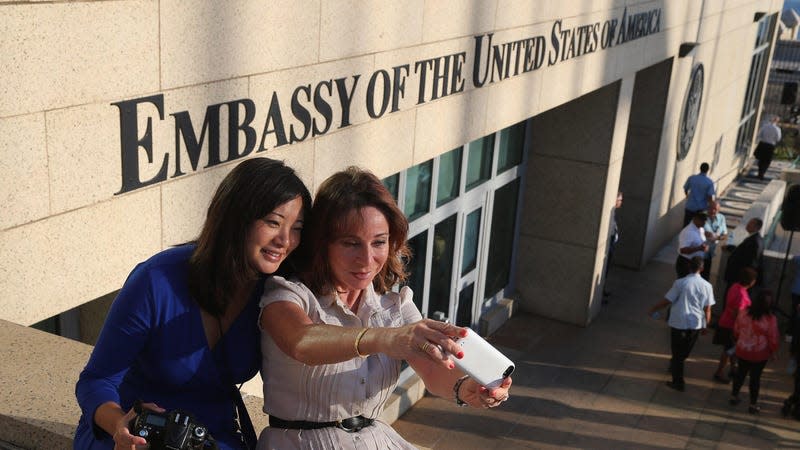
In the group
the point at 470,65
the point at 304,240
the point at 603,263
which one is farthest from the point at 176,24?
the point at 603,263

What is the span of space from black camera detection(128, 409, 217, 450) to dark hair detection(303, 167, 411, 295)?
0.62 meters

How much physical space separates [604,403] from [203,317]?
829 cm

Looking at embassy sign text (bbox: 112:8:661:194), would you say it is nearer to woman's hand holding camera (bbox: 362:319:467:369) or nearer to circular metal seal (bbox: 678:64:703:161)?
woman's hand holding camera (bbox: 362:319:467:369)

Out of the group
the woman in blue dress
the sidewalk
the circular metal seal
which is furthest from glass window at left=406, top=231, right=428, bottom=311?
the circular metal seal

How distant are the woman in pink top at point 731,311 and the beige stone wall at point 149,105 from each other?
4.41 metres

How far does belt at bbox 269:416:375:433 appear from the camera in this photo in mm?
2553

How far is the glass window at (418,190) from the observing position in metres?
8.73

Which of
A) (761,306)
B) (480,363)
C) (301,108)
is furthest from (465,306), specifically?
(480,363)

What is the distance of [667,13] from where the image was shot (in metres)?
12.5

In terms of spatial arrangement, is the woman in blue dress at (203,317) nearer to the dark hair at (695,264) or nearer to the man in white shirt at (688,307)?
the dark hair at (695,264)

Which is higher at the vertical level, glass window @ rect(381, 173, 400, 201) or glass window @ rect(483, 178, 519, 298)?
glass window @ rect(381, 173, 400, 201)

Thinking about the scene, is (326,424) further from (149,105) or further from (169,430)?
(149,105)

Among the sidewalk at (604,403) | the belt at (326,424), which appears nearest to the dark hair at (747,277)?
the sidewalk at (604,403)

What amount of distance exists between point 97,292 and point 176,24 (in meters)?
1.28
